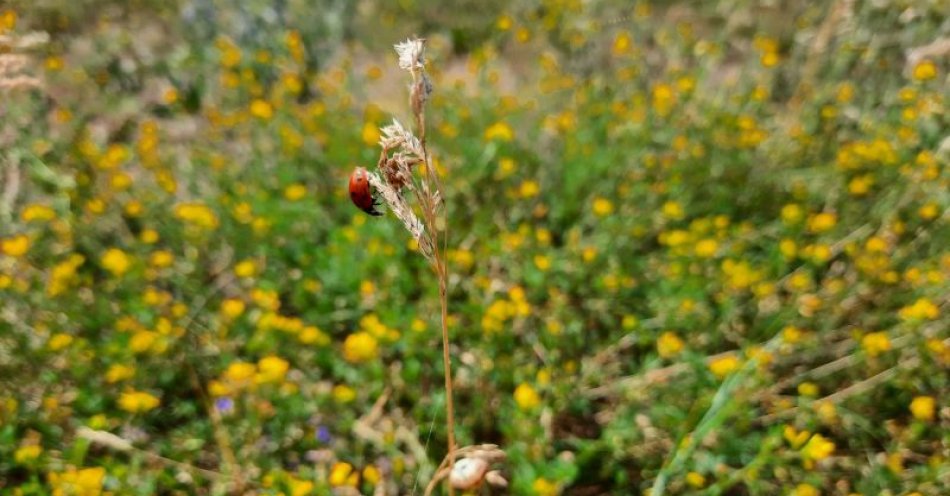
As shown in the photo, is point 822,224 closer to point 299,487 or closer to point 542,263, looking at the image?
point 542,263

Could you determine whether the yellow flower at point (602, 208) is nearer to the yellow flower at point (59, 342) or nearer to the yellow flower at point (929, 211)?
the yellow flower at point (929, 211)

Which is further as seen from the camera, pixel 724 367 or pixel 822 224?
pixel 822 224

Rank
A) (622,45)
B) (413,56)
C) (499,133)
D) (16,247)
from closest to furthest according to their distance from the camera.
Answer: (413,56)
(16,247)
(499,133)
(622,45)

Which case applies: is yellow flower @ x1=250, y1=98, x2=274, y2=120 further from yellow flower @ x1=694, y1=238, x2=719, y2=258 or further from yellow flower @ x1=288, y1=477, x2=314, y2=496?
yellow flower @ x1=694, y1=238, x2=719, y2=258

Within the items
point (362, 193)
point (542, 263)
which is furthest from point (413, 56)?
point (542, 263)

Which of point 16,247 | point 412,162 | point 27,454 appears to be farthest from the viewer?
point 16,247

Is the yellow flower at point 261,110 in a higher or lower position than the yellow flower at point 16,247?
higher

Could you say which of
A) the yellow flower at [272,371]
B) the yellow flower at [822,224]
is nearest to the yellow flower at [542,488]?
the yellow flower at [272,371]
